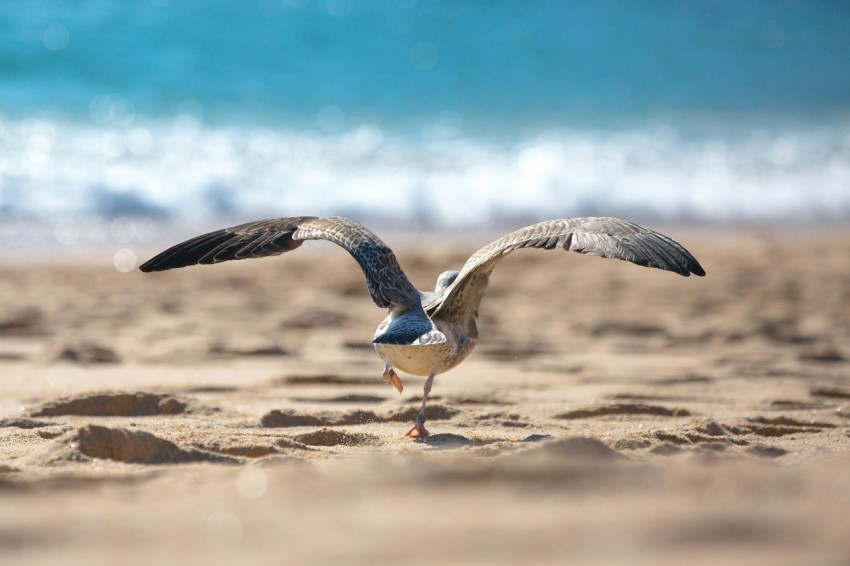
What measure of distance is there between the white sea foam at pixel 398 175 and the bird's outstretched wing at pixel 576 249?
7504 millimetres

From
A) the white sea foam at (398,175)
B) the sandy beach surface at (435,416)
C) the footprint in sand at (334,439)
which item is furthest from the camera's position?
the white sea foam at (398,175)

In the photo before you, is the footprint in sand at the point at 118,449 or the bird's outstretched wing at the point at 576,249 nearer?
the footprint in sand at the point at 118,449

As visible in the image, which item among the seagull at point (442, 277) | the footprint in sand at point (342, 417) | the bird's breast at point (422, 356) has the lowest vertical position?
the footprint in sand at point (342, 417)

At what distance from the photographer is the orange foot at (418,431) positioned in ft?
14.6

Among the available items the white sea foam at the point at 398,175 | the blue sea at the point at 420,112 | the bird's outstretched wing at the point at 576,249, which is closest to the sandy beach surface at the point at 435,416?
the bird's outstretched wing at the point at 576,249

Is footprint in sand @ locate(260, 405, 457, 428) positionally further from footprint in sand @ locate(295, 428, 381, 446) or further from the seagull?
footprint in sand @ locate(295, 428, 381, 446)

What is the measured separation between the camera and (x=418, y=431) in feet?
14.6

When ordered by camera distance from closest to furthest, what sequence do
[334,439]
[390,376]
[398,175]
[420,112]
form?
[334,439] < [390,376] < [398,175] < [420,112]

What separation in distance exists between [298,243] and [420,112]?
509 inches

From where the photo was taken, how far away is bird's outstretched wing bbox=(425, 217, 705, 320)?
448 centimetres

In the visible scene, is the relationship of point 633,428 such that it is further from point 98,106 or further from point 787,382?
point 98,106

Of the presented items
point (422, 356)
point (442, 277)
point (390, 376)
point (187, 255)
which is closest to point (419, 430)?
point (422, 356)

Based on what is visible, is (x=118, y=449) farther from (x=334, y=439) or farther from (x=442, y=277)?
(x=442, y=277)

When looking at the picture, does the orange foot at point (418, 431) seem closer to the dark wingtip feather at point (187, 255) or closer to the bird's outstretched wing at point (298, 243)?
the bird's outstretched wing at point (298, 243)
